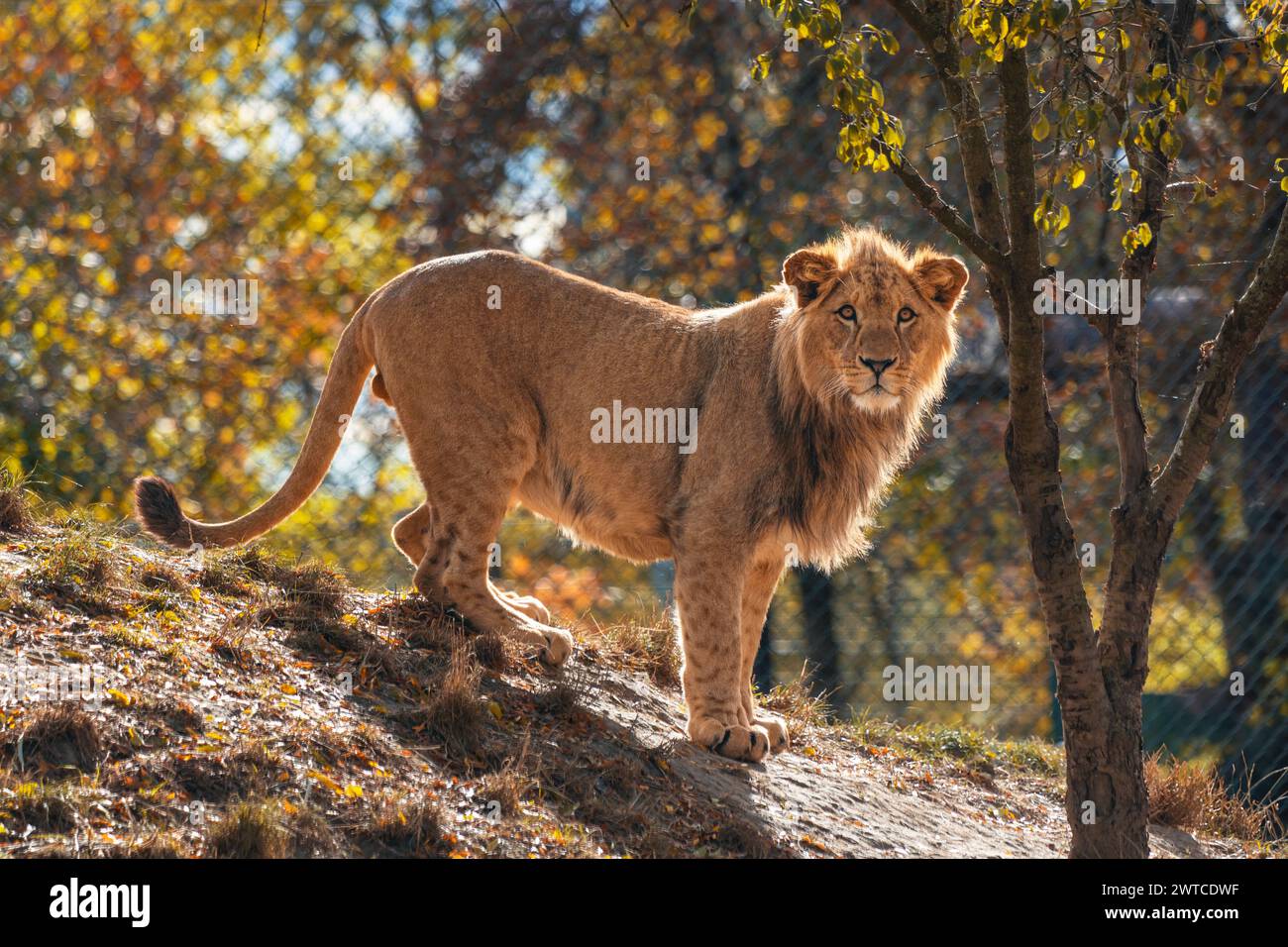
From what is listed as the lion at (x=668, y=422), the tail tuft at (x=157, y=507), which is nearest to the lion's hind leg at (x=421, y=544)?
the lion at (x=668, y=422)

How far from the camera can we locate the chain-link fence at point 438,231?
782 cm

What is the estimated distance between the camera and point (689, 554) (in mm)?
4535

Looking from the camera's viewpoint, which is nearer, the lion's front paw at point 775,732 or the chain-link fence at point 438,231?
the lion's front paw at point 775,732

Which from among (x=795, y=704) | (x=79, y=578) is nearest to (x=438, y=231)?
(x=795, y=704)

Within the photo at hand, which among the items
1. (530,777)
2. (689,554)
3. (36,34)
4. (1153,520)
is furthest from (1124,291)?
(36,34)

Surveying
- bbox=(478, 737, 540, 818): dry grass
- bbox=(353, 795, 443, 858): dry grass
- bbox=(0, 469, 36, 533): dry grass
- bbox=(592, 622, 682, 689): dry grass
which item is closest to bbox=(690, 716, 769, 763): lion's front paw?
bbox=(592, 622, 682, 689): dry grass

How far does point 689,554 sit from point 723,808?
852 millimetres

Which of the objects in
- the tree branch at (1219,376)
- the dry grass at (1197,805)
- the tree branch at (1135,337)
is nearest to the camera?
the tree branch at (1219,376)

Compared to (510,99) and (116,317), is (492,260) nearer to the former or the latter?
(510,99)

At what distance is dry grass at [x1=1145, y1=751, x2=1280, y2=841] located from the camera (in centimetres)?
534

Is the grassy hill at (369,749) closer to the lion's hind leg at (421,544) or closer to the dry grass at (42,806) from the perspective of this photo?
the dry grass at (42,806)

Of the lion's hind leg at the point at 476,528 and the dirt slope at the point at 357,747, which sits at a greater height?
the lion's hind leg at the point at 476,528

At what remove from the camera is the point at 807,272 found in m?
4.56

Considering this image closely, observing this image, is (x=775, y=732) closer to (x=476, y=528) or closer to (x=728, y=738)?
(x=728, y=738)
